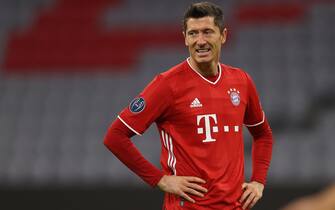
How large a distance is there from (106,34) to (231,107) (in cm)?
725

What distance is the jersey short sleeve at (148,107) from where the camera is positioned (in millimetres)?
2928

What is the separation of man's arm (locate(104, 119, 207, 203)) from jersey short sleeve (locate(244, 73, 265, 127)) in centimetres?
51

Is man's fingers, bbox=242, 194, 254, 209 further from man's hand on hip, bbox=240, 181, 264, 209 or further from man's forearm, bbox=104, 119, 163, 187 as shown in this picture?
man's forearm, bbox=104, 119, 163, 187

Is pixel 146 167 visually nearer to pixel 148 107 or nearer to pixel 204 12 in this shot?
pixel 148 107

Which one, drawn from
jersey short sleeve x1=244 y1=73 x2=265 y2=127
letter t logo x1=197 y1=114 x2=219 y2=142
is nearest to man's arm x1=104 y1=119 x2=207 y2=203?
letter t logo x1=197 y1=114 x2=219 y2=142

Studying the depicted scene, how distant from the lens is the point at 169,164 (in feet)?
9.91

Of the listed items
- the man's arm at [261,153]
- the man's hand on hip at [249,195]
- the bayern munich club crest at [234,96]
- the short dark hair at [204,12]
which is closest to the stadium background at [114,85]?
the man's arm at [261,153]

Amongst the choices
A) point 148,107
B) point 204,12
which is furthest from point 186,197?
point 204,12

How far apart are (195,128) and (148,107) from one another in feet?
0.75

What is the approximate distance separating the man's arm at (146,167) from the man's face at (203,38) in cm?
45

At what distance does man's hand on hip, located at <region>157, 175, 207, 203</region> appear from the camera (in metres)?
2.92

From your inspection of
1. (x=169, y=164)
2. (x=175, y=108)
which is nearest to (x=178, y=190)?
(x=169, y=164)

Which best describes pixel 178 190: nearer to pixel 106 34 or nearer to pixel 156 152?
pixel 156 152

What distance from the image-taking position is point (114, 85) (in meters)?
9.39
